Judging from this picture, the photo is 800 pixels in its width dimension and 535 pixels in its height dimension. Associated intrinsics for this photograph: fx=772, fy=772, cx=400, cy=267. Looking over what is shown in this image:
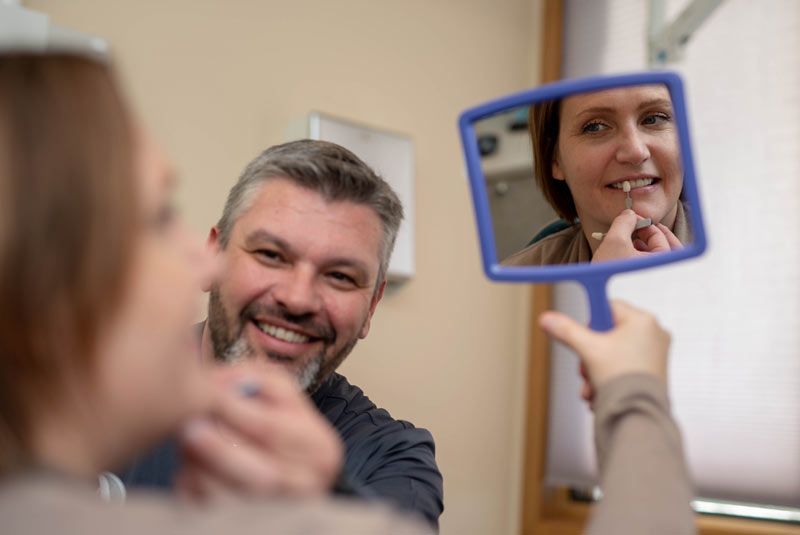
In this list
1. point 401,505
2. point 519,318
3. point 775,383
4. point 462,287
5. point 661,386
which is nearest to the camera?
point 661,386

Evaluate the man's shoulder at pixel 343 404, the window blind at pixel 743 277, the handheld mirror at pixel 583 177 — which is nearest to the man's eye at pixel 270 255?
the man's shoulder at pixel 343 404

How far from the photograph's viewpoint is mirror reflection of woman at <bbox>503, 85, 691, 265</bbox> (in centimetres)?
68

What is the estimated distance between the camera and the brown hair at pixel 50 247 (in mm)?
385

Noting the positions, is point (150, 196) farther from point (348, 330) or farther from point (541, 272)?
point (348, 330)

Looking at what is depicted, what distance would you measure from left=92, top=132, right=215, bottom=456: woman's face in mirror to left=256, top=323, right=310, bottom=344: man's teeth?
63 cm

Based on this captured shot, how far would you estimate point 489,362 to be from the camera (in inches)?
84.0

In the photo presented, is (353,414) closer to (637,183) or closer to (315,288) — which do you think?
(315,288)

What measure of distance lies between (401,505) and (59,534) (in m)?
0.55

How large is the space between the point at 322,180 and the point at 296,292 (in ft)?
0.54

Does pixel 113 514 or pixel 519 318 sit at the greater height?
pixel 519 318

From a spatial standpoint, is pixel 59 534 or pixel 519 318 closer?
pixel 59 534

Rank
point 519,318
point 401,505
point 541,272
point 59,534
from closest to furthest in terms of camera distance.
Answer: point 59,534, point 541,272, point 401,505, point 519,318

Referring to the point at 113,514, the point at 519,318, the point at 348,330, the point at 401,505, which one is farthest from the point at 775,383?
the point at 113,514

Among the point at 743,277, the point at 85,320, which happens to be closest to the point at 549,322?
the point at 85,320
